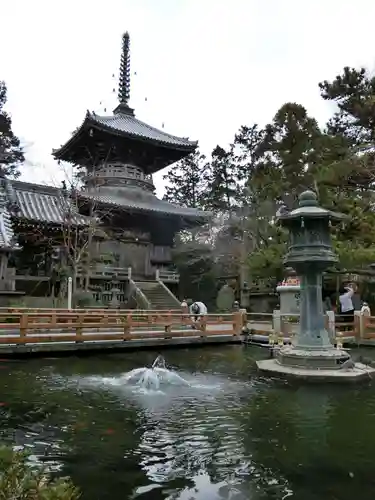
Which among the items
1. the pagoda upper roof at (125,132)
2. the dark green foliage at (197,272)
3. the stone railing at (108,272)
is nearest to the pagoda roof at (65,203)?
the dark green foliage at (197,272)

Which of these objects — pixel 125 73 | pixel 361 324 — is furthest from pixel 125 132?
pixel 361 324

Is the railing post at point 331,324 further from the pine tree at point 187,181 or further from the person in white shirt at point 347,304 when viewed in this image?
the pine tree at point 187,181

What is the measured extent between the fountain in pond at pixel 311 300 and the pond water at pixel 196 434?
0.98m

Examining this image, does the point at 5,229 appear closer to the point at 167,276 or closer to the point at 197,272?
the point at 167,276

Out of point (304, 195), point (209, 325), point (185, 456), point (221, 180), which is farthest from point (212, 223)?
point (185, 456)

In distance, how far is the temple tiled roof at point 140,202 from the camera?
28536 millimetres

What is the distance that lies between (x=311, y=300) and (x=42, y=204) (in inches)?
805

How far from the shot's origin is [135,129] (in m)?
33.6

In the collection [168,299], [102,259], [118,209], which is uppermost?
[118,209]

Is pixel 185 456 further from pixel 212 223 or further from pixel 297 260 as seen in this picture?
pixel 212 223

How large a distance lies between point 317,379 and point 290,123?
22877 mm

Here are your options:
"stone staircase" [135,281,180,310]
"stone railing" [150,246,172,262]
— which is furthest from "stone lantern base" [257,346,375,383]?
"stone railing" [150,246,172,262]

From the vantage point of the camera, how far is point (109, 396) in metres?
8.13

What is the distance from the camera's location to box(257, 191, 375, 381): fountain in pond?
33.8 ft
